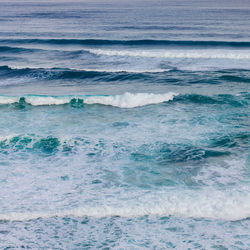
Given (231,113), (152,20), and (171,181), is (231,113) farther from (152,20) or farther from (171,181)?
(152,20)

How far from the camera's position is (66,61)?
23.2 m

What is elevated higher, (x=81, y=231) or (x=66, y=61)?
(x=66, y=61)

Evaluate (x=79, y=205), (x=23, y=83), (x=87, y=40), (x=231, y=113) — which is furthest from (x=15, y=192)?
(x=87, y=40)

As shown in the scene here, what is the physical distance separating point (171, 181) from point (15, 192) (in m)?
3.86

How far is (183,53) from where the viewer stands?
24.2m

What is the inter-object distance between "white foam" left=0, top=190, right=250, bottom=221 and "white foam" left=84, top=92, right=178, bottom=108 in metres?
→ 7.32

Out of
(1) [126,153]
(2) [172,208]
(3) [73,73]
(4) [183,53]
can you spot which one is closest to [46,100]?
(3) [73,73]

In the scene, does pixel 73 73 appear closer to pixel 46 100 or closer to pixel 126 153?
pixel 46 100

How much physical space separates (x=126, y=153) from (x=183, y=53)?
15.7 metres

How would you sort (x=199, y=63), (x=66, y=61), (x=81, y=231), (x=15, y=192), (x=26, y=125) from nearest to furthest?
(x=81, y=231) → (x=15, y=192) → (x=26, y=125) → (x=199, y=63) → (x=66, y=61)

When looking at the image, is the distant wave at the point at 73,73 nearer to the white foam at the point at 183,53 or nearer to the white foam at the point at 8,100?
the white foam at the point at 8,100

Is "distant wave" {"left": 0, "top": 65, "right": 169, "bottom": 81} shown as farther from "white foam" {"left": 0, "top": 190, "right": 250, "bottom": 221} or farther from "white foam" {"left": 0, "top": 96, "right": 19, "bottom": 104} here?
"white foam" {"left": 0, "top": 190, "right": 250, "bottom": 221}

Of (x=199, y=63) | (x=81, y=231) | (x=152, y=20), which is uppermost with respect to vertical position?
(x=152, y=20)

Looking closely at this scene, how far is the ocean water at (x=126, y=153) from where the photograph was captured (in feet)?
22.7
